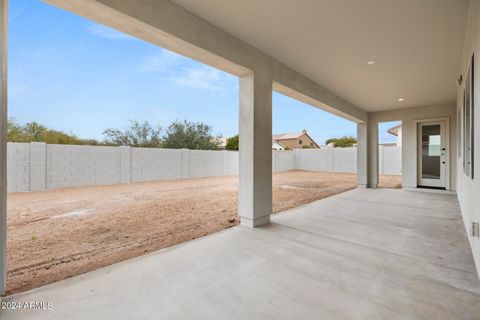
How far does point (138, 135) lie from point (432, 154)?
16189 millimetres

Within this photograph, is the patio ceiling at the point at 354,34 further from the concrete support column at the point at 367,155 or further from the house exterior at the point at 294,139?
the house exterior at the point at 294,139

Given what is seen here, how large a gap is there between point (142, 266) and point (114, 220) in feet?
7.62

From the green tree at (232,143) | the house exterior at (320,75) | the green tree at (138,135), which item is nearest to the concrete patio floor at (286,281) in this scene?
the house exterior at (320,75)

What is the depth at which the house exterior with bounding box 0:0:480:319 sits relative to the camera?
1.83m

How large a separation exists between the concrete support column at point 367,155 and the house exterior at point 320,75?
7.61 ft

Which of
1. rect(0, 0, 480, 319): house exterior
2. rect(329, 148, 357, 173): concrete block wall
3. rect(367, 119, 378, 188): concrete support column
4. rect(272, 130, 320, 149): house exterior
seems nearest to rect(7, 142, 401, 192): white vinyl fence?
rect(329, 148, 357, 173): concrete block wall

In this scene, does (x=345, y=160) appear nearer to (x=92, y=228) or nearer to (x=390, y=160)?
(x=390, y=160)

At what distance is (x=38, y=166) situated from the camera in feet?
23.1

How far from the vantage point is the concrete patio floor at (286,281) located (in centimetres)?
153

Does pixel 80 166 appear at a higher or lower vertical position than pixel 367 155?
lower

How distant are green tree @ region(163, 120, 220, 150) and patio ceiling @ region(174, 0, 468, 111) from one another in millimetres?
13789

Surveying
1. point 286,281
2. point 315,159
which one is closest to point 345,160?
point 315,159

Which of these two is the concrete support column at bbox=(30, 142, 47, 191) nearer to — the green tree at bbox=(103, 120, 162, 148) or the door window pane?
the green tree at bbox=(103, 120, 162, 148)

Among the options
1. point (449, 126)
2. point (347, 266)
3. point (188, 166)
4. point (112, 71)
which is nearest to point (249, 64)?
point (347, 266)
